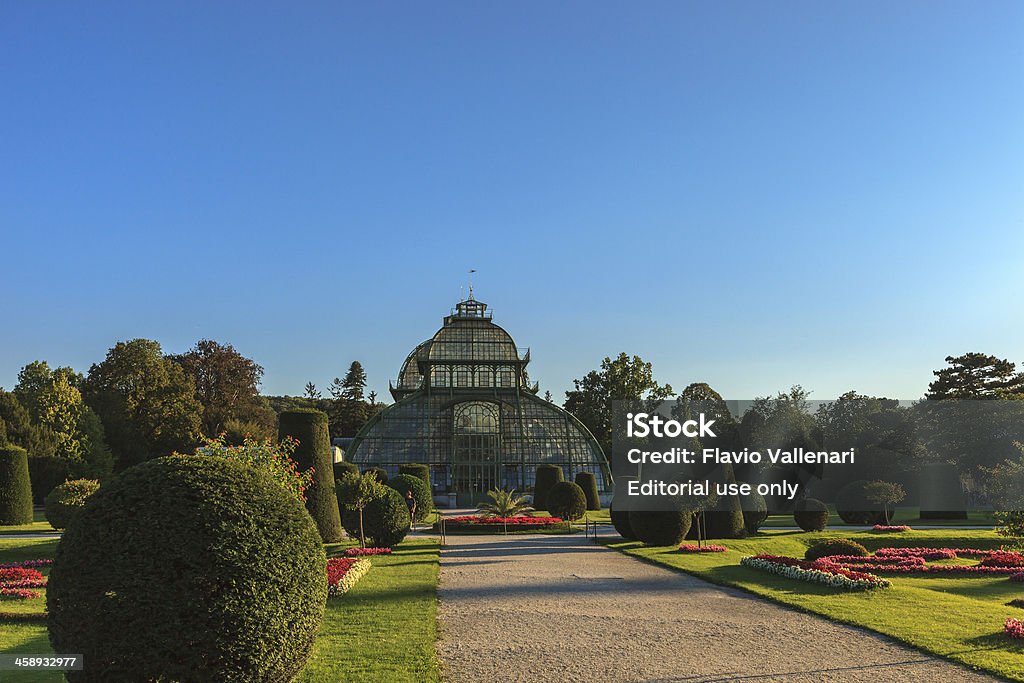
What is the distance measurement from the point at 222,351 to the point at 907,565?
2094 inches

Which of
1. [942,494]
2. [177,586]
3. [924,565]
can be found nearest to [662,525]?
[924,565]

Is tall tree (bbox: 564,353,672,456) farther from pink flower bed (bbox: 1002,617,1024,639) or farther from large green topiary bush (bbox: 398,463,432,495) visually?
pink flower bed (bbox: 1002,617,1024,639)

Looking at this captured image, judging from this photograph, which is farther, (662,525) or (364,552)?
(662,525)

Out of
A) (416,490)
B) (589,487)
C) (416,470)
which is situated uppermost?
(416,470)

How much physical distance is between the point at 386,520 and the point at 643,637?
13397 mm

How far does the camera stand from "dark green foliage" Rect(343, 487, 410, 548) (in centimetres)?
2305

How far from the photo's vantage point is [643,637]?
1095 centimetres

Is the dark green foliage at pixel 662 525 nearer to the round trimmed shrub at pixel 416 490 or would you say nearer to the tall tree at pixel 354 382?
the round trimmed shrub at pixel 416 490

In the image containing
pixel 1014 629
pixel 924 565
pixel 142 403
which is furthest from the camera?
pixel 142 403

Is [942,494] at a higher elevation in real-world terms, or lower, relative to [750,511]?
lower

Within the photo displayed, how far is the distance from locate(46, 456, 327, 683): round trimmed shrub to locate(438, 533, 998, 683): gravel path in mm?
2739

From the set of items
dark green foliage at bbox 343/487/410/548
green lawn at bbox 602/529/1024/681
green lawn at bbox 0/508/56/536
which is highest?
dark green foliage at bbox 343/487/410/548

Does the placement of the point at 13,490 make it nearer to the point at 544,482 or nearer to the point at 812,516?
the point at 544,482

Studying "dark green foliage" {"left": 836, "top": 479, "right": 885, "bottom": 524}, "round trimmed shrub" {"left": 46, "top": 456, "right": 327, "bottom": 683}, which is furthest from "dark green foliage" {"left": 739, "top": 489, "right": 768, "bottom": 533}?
"round trimmed shrub" {"left": 46, "top": 456, "right": 327, "bottom": 683}
